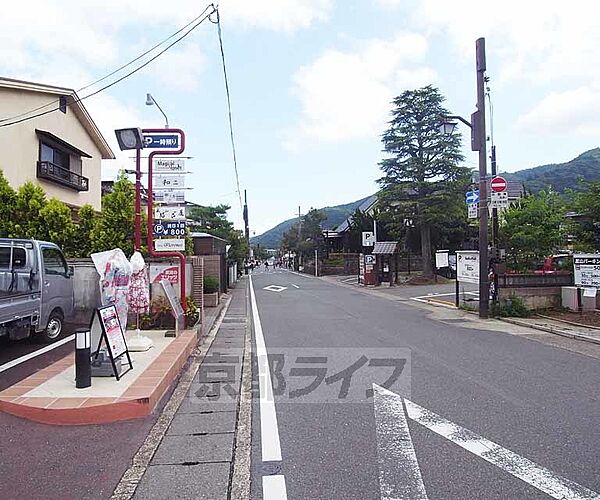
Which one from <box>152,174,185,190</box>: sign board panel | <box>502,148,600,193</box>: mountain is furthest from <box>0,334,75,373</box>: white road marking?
<box>502,148,600,193</box>: mountain

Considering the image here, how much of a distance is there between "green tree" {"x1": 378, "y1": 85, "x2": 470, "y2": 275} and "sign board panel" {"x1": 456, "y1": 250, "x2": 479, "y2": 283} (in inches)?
500

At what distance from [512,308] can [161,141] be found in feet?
33.9

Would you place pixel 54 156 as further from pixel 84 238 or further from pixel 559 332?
pixel 559 332

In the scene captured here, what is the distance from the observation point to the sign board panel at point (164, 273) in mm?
11297

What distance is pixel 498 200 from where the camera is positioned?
48.4 feet

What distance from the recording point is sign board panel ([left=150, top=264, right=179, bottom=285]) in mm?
11297

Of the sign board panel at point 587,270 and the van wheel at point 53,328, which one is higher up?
the sign board panel at point 587,270

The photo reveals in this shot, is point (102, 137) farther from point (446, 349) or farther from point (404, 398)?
point (404, 398)

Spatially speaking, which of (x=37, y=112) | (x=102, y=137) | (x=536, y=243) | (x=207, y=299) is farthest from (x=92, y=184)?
A: (x=536, y=243)

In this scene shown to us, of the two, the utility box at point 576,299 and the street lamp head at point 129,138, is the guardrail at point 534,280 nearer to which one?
the utility box at point 576,299

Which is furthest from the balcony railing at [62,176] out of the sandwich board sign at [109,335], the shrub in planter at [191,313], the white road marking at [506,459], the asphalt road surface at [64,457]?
the white road marking at [506,459]

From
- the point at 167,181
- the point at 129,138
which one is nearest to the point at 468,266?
the point at 167,181

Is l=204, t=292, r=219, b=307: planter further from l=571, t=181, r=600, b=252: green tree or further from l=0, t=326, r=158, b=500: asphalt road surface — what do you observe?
l=0, t=326, r=158, b=500: asphalt road surface

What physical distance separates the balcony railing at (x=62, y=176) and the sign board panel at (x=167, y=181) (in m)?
12.1
